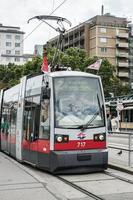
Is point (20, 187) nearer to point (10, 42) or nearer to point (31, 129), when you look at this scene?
point (31, 129)

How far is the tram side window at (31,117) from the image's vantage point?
1434 cm

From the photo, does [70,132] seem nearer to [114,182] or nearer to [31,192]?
[114,182]

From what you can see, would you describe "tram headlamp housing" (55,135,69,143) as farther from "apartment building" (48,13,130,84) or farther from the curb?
"apartment building" (48,13,130,84)

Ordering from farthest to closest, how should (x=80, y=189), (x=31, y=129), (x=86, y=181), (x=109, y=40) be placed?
(x=109, y=40) < (x=31, y=129) < (x=86, y=181) < (x=80, y=189)

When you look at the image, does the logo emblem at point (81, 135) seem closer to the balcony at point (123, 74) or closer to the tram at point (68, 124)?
the tram at point (68, 124)

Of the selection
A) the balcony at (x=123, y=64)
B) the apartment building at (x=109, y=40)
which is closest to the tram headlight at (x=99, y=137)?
the apartment building at (x=109, y=40)

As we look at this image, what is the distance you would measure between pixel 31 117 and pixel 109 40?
107228mm

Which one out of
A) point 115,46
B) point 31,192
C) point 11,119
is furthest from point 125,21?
point 31,192

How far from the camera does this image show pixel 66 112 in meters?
13.4

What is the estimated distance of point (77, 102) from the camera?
44.5 feet

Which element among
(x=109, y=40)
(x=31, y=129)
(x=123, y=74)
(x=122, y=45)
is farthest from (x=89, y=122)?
(x=122, y=45)

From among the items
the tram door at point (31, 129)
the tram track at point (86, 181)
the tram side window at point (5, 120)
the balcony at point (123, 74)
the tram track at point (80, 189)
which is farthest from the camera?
the balcony at point (123, 74)

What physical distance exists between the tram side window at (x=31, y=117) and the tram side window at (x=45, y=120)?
34cm

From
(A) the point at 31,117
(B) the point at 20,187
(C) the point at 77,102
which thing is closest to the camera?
(B) the point at 20,187
